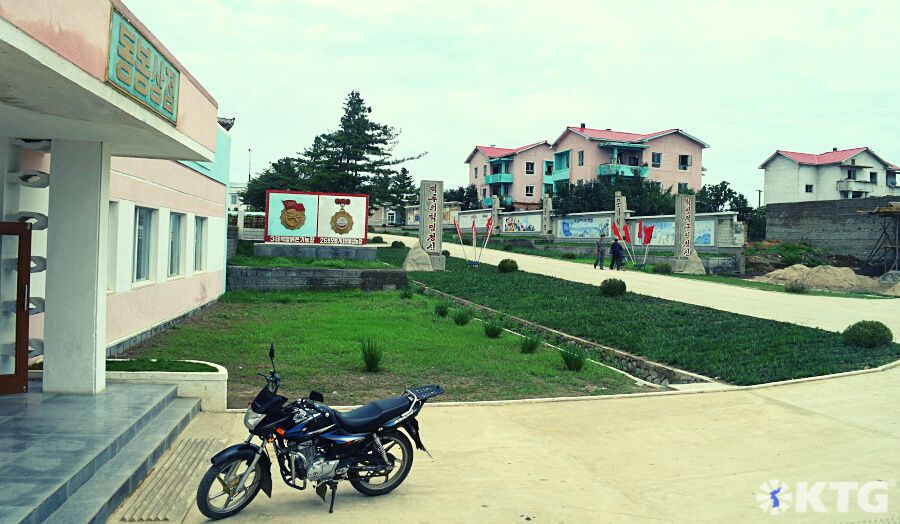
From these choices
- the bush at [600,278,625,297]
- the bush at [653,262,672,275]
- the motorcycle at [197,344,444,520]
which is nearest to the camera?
the motorcycle at [197,344,444,520]

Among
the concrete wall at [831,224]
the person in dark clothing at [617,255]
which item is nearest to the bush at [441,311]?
the person in dark clothing at [617,255]

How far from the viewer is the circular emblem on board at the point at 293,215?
2541 centimetres

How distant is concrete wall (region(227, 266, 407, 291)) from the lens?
2173 cm

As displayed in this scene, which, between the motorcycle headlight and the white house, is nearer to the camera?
the motorcycle headlight

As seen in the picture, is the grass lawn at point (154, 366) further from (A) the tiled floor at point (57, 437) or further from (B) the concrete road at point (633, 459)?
(B) the concrete road at point (633, 459)

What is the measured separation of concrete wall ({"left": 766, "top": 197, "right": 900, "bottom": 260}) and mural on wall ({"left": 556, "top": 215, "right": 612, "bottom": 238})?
9493 millimetres

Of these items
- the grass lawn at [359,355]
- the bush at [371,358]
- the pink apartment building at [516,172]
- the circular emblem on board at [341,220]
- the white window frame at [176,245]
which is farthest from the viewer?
the pink apartment building at [516,172]

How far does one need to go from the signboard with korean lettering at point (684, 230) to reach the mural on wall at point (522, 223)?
1792 centimetres

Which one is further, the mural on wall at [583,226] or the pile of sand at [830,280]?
the mural on wall at [583,226]

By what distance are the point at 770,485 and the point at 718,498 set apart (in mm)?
604

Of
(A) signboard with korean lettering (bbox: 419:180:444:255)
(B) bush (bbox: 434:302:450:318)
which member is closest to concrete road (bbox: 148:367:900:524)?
(B) bush (bbox: 434:302:450:318)

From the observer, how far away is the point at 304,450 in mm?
5387

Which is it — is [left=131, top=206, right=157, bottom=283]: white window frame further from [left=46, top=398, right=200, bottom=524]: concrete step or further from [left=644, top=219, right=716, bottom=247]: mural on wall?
[left=644, top=219, right=716, bottom=247]: mural on wall

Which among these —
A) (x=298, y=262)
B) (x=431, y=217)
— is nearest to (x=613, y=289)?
(x=298, y=262)
